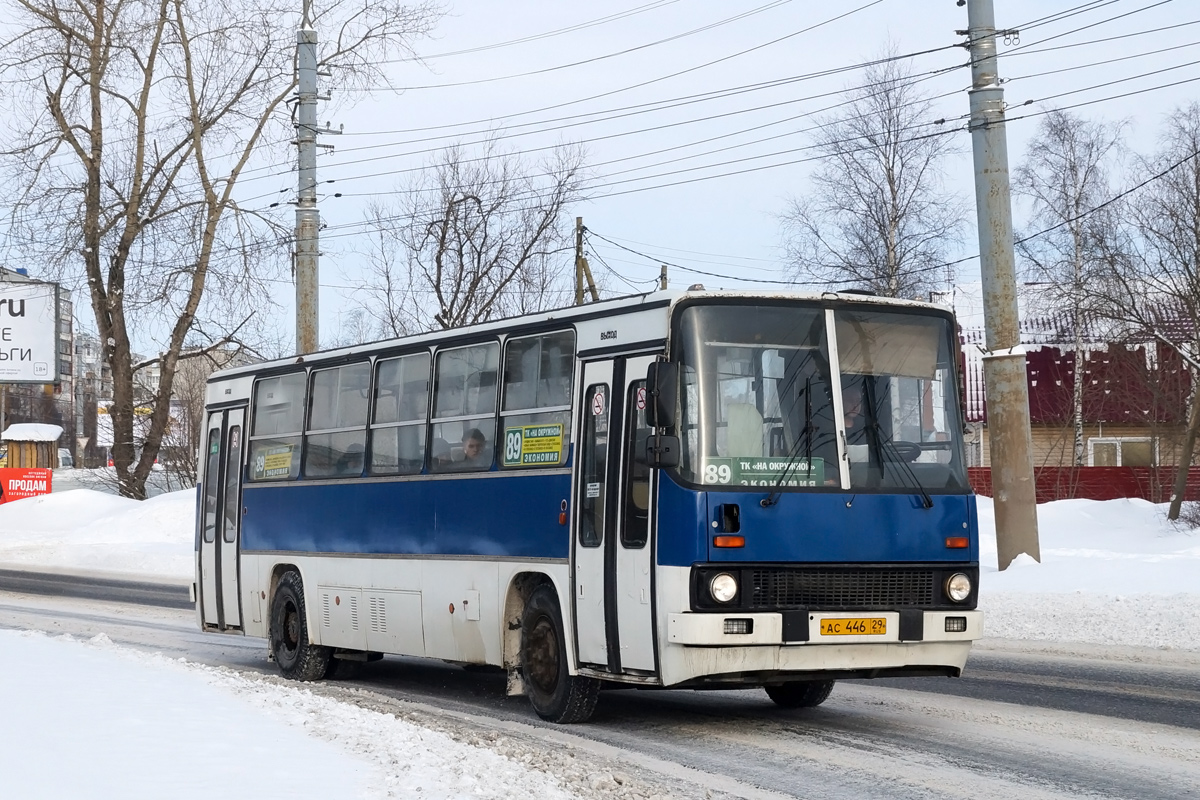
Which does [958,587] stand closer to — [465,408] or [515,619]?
[515,619]

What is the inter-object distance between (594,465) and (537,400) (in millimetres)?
1043

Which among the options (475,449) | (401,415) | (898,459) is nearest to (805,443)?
(898,459)

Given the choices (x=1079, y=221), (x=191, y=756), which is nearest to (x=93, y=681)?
(x=191, y=756)

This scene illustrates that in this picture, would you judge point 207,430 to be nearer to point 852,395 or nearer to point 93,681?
point 93,681

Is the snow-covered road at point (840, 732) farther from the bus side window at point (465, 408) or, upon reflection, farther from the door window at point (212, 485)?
the door window at point (212, 485)

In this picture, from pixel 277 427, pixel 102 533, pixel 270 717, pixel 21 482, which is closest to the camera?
pixel 270 717

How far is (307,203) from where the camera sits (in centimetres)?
2597

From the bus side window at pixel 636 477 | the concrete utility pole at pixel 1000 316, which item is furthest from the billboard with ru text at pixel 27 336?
the bus side window at pixel 636 477

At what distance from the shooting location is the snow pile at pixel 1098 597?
15.9 m

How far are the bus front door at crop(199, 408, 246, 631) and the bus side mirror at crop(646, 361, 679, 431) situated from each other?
7698 mm

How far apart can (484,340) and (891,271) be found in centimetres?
3436

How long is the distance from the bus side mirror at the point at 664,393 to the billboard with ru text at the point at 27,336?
48.7 meters

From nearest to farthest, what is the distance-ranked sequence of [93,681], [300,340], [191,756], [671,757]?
[191,756] < [671,757] < [93,681] < [300,340]

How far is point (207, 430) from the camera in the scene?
17469 millimetres
